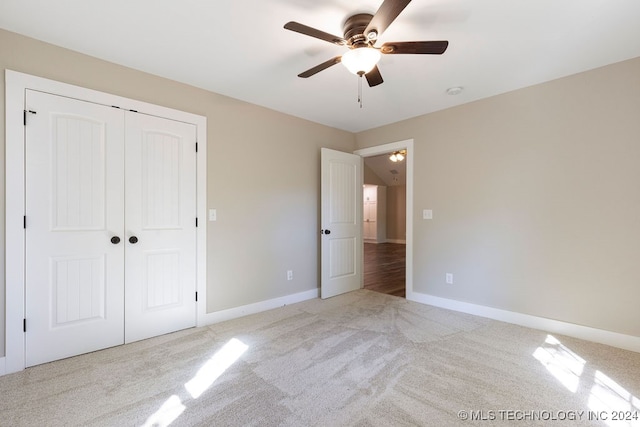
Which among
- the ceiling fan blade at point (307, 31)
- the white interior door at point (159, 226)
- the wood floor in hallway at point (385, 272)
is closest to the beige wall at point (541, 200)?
the wood floor in hallway at point (385, 272)

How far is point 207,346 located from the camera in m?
2.36

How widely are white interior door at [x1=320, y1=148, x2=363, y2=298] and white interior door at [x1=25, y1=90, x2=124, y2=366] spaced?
227 cm

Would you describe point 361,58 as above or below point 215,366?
above

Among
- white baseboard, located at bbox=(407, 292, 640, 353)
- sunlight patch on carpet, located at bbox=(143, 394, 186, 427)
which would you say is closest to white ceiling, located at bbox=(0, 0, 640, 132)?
white baseboard, located at bbox=(407, 292, 640, 353)

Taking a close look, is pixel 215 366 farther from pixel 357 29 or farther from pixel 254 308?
pixel 357 29

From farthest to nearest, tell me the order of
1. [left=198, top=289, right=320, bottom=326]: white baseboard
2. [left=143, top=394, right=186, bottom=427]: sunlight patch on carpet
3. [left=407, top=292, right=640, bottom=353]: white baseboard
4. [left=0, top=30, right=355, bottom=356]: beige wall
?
1. [left=198, top=289, right=320, bottom=326]: white baseboard
2. [left=0, top=30, right=355, bottom=356]: beige wall
3. [left=407, top=292, right=640, bottom=353]: white baseboard
4. [left=143, top=394, right=186, bottom=427]: sunlight patch on carpet

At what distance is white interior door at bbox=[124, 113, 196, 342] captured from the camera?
2445mm

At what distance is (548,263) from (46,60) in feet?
15.4

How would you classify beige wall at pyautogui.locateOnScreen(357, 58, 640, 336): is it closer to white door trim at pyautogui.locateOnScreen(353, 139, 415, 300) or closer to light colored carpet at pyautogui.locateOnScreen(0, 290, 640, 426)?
white door trim at pyautogui.locateOnScreen(353, 139, 415, 300)

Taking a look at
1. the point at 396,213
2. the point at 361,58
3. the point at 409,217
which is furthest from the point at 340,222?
the point at 396,213

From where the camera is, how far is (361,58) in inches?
69.9

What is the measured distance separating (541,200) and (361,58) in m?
2.33

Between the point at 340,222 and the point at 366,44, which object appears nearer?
the point at 366,44

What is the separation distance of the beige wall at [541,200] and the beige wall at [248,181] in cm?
152
